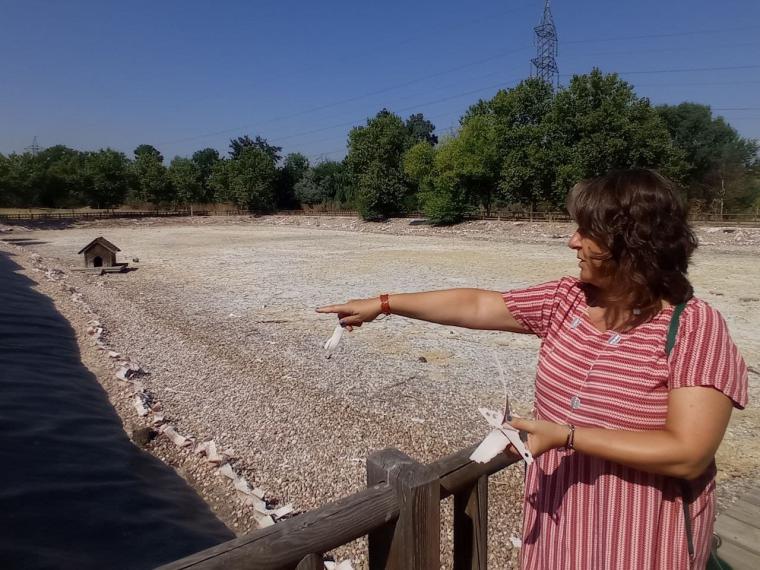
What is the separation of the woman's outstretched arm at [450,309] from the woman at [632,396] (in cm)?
27

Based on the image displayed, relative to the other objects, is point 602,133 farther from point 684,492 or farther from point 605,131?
point 684,492

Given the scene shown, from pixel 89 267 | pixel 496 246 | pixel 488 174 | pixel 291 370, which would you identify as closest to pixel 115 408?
pixel 291 370

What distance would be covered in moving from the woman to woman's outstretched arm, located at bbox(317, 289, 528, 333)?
27cm

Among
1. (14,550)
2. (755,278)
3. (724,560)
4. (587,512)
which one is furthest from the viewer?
(755,278)

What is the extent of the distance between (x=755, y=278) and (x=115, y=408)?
15648 millimetres

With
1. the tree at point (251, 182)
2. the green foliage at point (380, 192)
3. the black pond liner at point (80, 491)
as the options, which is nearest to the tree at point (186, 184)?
the tree at point (251, 182)

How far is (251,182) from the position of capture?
193ft

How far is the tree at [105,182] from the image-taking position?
5731 cm

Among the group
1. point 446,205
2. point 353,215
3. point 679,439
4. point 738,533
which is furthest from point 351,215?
point 679,439

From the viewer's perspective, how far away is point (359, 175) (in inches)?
1909

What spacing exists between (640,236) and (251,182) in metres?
60.1

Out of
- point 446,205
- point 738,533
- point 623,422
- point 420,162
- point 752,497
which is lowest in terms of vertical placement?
point 752,497

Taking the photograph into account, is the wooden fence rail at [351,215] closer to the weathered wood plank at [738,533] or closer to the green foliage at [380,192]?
the green foliage at [380,192]

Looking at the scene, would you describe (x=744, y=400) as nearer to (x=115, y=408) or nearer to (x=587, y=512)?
(x=587, y=512)
